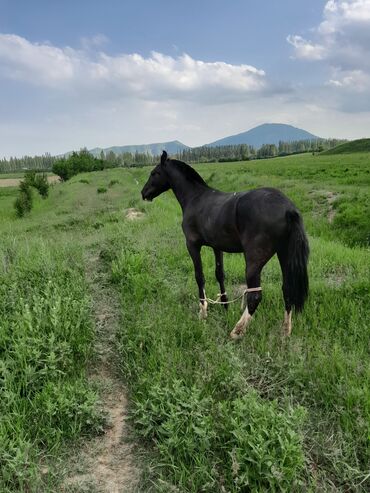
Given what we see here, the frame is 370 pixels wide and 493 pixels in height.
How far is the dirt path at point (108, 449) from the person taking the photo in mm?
3143

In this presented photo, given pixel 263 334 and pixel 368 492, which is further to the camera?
pixel 263 334

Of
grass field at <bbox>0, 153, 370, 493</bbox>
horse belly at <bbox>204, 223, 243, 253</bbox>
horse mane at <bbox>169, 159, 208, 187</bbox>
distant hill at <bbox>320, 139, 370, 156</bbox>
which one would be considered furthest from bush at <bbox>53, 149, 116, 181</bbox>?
horse belly at <bbox>204, 223, 243, 253</bbox>

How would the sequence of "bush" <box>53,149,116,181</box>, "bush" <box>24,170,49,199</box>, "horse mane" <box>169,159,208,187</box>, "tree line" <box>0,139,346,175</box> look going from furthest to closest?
"tree line" <box>0,139,346,175</box> < "bush" <box>53,149,116,181</box> < "bush" <box>24,170,49,199</box> < "horse mane" <box>169,159,208,187</box>

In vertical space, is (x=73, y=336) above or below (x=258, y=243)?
below

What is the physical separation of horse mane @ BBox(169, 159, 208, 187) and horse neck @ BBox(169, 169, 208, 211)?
4 centimetres

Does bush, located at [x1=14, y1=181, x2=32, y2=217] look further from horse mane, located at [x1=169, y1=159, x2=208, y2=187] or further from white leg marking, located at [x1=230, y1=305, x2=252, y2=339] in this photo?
white leg marking, located at [x1=230, y1=305, x2=252, y2=339]

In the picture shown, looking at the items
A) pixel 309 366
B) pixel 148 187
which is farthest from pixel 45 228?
pixel 309 366

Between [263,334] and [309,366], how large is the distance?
2.95 ft

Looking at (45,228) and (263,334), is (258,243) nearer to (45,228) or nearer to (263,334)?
(263,334)

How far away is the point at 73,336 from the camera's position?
494 cm

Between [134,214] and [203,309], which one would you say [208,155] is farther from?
[203,309]

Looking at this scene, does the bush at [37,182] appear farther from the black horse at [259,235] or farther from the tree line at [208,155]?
the tree line at [208,155]

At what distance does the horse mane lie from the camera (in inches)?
256

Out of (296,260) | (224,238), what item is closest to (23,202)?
(224,238)
